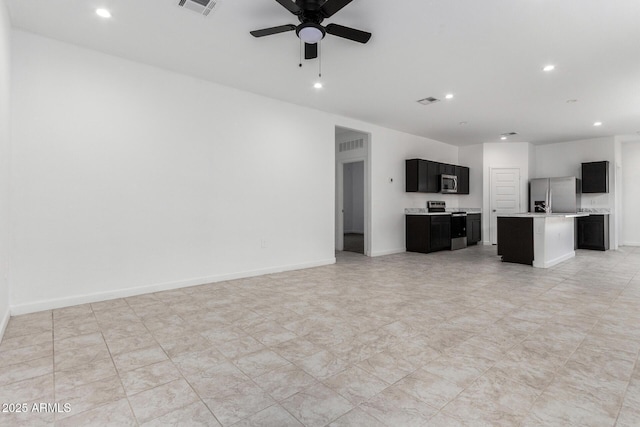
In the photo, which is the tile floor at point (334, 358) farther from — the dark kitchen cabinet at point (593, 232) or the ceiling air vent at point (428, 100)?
the dark kitchen cabinet at point (593, 232)

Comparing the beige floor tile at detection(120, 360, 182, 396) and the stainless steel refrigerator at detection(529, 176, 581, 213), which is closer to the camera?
the beige floor tile at detection(120, 360, 182, 396)

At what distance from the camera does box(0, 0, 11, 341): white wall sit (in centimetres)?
264

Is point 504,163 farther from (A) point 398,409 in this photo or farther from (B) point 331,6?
(A) point 398,409

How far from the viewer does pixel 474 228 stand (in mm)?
8461

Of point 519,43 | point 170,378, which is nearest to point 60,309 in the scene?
point 170,378

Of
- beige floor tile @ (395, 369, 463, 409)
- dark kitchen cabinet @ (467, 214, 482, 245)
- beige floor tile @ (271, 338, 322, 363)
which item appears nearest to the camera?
beige floor tile @ (395, 369, 463, 409)

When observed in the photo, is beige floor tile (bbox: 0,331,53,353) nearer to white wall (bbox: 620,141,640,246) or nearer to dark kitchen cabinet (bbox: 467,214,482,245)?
dark kitchen cabinet (bbox: 467,214,482,245)

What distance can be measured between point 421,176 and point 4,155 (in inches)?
268

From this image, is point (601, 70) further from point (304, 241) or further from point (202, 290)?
point (202, 290)

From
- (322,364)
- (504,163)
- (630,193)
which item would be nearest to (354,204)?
(504,163)

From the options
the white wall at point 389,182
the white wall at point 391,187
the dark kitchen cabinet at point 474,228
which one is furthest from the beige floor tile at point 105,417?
the dark kitchen cabinet at point 474,228

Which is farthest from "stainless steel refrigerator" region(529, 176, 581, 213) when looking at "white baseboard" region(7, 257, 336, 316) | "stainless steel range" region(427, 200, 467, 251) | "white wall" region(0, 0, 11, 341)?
"white wall" region(0, 0, 11, 341)

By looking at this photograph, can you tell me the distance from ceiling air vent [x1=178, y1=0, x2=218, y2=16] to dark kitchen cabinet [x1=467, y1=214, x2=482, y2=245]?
7.46 meters

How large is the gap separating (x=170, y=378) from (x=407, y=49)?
12.1ft
